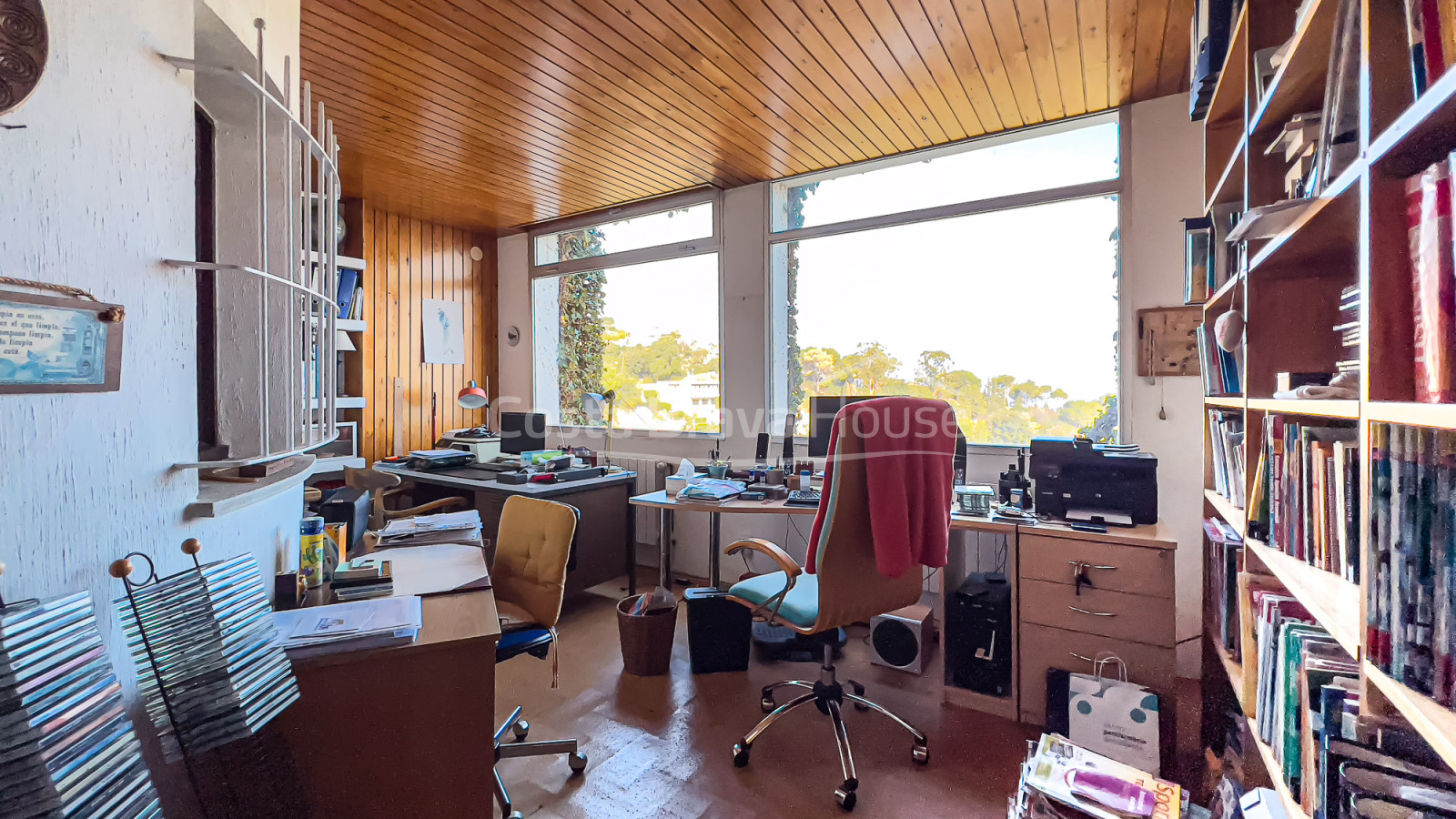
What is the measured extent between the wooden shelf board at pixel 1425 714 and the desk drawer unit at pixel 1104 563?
166cm

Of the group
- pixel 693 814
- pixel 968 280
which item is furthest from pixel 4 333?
pixel 968 280

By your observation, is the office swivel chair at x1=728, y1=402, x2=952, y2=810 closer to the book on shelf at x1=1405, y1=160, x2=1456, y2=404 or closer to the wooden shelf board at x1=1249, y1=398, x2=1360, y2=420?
the wooden shelf board at x1=1249, y1=398, x2=1360, y2=420

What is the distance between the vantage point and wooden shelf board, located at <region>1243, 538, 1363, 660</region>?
816mm

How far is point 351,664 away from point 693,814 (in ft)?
3.90

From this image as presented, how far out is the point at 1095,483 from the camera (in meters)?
2.46

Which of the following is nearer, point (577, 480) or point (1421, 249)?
point (1421, 249)

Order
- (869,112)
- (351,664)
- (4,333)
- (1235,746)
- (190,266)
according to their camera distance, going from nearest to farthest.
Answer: (4,333)
(190,266)
(351,664)
(1235,746)
(869,112)

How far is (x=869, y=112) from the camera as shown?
3090 millimetres

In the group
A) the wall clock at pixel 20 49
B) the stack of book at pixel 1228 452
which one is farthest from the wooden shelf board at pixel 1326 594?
the wall clock at pixel 20 49

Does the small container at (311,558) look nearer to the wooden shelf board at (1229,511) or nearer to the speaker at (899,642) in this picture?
the speaker at (899,642)

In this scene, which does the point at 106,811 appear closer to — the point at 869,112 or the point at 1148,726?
the point at 1148,726

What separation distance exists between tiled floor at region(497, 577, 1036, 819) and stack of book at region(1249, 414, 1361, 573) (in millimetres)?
1280

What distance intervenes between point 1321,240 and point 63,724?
88.6 inches

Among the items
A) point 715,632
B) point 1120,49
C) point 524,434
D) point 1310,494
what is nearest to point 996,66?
point 1120,49
